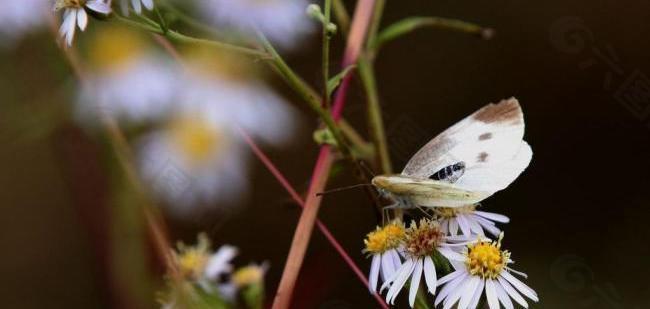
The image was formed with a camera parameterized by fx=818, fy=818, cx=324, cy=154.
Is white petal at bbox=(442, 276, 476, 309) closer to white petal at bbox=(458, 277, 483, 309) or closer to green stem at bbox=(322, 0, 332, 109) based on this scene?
white petal at bbox=(458, 277, 483, 309)

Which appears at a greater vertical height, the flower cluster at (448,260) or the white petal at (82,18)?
the white petal at (82,18)

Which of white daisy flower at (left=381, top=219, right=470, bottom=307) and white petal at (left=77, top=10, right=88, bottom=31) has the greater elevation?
white petal at (left=77, top=10, right=88, bottom=31)

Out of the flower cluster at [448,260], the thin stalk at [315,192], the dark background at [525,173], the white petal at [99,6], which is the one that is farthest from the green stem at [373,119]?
the dark background at [525,173]

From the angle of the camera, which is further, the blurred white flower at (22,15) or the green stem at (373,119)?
the blurred white flower at (22,15)

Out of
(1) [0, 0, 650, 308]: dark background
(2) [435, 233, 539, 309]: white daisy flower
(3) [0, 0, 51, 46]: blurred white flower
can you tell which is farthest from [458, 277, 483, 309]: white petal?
(1) [0, 0, 650, 308]: dark background

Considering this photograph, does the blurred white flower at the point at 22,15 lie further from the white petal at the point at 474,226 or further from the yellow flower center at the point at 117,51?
the white petal at the point at 474,226

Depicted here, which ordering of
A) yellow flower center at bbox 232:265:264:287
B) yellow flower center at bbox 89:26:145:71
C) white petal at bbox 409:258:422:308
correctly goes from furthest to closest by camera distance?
1. yellow flower center at bbox 89:26:145:71
2. yellow flower center at bbox 232:265:264:287
3. white petal at bbox 409:258:422:308

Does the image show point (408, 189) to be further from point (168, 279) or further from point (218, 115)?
point (218, 115)
